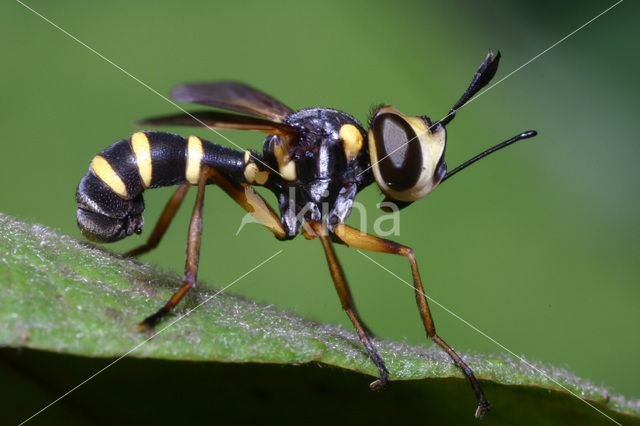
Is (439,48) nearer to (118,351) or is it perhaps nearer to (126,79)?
(126,79)

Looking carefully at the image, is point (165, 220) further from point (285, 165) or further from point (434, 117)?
point (434, 117)

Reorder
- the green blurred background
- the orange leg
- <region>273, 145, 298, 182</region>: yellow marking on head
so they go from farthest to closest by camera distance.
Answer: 1. the green blurred background
2. <region>273, 145, 298, 182</region>: yellow marking on head
3. the orange leg

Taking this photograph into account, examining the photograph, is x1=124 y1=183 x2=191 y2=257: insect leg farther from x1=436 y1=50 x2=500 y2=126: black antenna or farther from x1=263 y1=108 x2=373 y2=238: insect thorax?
x1=436 y1=50 x2=500 y2=126: black antenna

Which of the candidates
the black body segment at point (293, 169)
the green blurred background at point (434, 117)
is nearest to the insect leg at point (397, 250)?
the black body segment at point (293, 169)

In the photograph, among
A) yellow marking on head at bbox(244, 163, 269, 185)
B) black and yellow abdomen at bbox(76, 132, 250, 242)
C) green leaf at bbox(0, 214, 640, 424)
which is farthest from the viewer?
yellow marking on head at bbox(244, 163, 269, 185)

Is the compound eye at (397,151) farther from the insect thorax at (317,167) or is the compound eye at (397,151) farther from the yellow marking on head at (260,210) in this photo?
the yellow marking on head at (260,210)

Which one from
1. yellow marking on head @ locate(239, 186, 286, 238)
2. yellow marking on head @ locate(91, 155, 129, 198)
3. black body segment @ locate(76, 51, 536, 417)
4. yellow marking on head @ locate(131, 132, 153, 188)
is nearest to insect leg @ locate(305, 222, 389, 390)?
black body segment @ locate(76, 51, 536, 417)
